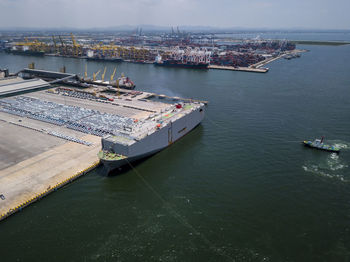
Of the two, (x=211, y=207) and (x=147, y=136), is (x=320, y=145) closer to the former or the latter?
(x=211, y=207)

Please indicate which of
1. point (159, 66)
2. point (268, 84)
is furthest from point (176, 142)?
point (159, 66)

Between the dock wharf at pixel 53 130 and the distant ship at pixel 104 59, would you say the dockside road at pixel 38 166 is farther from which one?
the distant ship at pixel 104 59

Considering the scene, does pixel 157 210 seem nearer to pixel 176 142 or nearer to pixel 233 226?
pixel 233 226

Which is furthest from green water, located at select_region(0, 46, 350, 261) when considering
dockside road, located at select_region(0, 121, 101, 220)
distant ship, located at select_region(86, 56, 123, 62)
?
distant ship, located at select_region(86, 56, 123, 62)

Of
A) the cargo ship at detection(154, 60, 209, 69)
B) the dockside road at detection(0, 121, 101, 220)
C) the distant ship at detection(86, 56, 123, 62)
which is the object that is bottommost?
the dockside road at detection(0, 121, 101, 220)

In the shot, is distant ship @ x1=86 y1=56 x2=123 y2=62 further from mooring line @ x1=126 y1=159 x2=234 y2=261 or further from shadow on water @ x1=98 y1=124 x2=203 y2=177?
mooring line @ x1=126 y1=159 x2=234 y2=261
